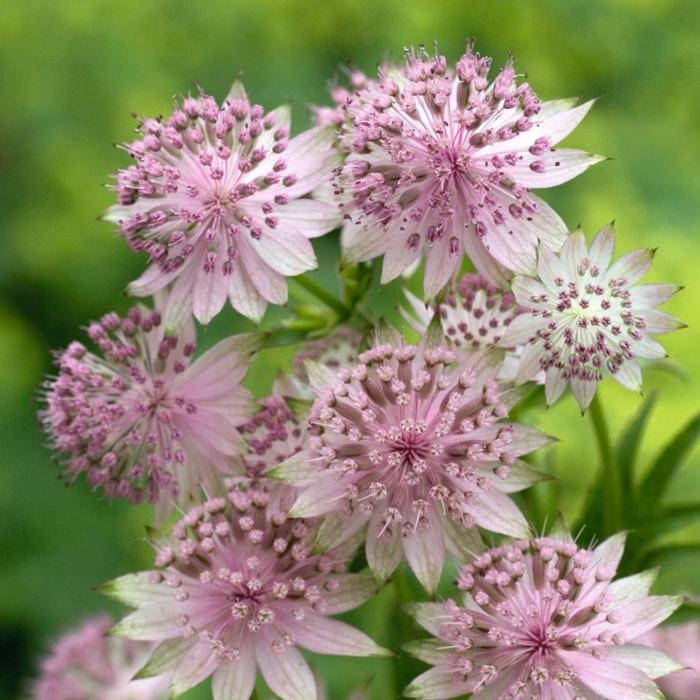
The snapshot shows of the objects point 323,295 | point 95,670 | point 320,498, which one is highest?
point 323,295

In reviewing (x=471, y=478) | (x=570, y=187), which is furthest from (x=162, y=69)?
(x=471, y=478)

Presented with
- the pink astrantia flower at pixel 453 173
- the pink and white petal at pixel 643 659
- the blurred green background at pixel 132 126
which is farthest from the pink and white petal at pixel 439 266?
the blurred green background at pixel 132 126

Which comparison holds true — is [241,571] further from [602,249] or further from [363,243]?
Answer: [602,249]

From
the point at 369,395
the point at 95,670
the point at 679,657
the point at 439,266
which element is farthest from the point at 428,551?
the point at 95,670

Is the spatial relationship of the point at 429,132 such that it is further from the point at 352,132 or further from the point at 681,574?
the point at 681,574

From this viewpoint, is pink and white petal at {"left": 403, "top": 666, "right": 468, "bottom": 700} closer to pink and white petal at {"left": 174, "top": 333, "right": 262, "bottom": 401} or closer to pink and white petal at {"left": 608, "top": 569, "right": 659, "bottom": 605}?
pink and white petal at {"left": 608, "top": 569, "right": 659, "bottom": 605}

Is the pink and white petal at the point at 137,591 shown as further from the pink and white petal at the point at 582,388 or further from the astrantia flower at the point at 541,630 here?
the pink and white petal at the point at 582,388
